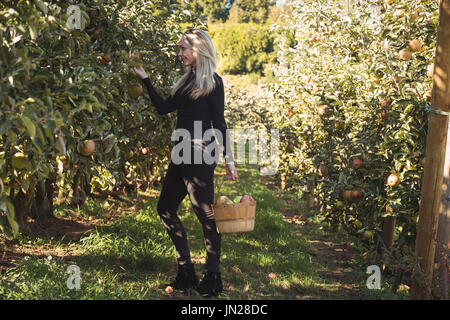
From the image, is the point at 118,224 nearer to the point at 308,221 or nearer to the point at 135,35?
the point at 135,35

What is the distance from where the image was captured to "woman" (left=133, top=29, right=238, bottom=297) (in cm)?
282

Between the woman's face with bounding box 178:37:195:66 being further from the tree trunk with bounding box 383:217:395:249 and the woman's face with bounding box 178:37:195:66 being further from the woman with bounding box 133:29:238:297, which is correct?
the tree trunk with bounding box 383:217:395:249

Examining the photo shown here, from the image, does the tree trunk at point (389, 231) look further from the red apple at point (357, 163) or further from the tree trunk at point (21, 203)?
the tree trunk at point (21, 203)

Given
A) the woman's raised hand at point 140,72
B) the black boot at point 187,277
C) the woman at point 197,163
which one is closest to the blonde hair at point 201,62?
the woman at point 197,163

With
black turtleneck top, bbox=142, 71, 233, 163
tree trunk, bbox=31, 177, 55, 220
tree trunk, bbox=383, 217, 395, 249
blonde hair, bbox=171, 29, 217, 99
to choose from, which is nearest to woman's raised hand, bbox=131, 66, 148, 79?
black turtleneck top, bbox=142, 71, 233, 163

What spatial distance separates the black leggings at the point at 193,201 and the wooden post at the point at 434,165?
3.89 feet

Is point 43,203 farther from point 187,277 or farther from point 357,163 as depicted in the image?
point 357,163

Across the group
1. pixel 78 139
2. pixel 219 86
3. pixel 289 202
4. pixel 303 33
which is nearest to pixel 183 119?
pixel 219 86

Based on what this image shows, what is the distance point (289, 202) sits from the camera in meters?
6.93

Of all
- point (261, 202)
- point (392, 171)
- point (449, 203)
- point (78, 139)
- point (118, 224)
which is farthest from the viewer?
point (261, 202)

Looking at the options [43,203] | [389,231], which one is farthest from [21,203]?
[389,231]

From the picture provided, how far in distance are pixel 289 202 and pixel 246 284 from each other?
12.3ft

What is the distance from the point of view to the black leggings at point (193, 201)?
2.83 metres

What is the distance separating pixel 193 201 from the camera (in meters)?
2.85
